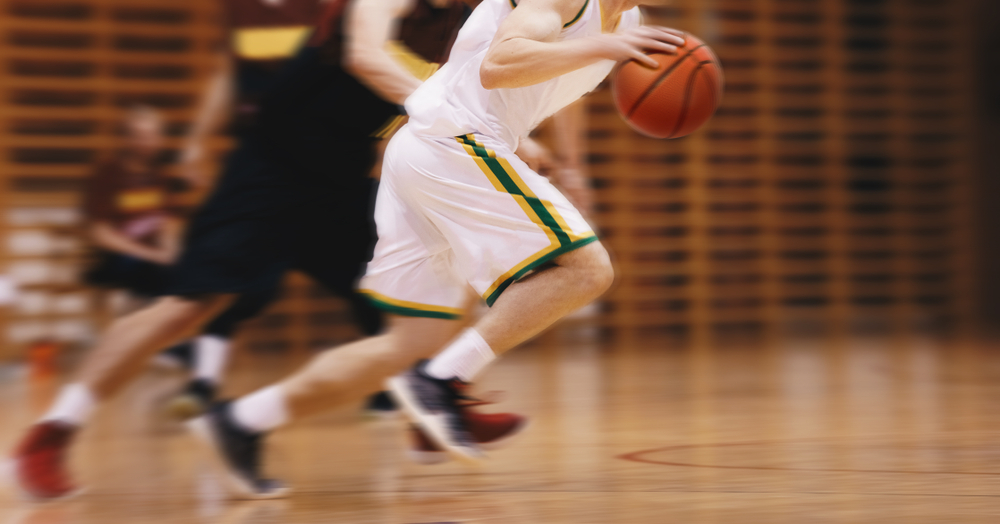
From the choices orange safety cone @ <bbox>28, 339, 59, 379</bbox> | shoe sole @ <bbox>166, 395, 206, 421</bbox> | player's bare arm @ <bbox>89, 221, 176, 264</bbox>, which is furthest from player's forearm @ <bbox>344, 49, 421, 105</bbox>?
orange safety cone @ <bbox>28, 339, 59, 379</bbox>

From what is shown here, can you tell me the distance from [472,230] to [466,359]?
0.88 feet

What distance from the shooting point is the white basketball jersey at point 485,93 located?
221 centimetres

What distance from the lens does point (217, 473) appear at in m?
2.63

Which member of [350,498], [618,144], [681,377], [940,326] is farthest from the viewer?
[940,326]

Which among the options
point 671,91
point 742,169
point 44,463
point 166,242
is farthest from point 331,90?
point 742,169

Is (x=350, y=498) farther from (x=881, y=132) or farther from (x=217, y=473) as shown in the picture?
(x=881, y=132)

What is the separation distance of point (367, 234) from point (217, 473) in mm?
735

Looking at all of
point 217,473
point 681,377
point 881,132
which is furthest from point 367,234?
point 881,132

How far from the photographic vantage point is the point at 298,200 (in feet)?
8.92

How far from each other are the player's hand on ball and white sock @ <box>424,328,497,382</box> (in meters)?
0.63

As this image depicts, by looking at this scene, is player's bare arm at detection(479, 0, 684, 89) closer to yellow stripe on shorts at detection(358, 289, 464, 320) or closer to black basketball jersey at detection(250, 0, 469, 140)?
yellow stripe on shorts at detection(358, 289, 464, 320)

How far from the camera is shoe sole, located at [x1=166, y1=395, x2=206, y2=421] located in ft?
12.0

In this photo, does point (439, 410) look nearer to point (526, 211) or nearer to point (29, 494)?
point (526, 211)

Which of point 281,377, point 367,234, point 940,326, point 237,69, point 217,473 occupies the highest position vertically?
point 237,69
